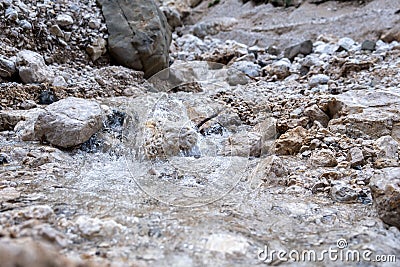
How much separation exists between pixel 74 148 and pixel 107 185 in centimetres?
66

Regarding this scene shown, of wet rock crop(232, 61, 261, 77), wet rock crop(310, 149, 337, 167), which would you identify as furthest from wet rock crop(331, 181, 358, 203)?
wet rock crop(232, 61, 261, 77)

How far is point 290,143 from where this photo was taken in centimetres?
279

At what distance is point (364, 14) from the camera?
7.94 meters

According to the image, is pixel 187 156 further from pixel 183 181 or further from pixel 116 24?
pixel 116 24

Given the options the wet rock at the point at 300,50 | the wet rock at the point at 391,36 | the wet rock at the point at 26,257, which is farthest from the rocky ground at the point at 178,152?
the wet rock at the point at 391,36

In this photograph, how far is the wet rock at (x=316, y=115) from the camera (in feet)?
10.6

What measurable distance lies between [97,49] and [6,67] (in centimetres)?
110

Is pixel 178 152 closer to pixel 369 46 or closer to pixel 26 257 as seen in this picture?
pixel 26 257

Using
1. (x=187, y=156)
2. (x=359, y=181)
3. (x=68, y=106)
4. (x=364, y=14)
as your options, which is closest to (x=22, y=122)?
(x=68, y=106)

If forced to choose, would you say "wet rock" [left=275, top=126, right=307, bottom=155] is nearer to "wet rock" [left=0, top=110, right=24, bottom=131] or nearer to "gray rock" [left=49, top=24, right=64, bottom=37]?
"wet rock" [left=0, top=110, right=24, bottom=131]

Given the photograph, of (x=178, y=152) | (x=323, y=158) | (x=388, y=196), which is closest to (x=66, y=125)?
(x=178, y=152)

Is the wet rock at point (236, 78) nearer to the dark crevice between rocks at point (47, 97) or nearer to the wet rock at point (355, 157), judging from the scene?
the dark crevice between rocks at point (47, 97)

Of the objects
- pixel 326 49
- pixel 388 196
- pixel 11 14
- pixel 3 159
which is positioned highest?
pixel 11 14

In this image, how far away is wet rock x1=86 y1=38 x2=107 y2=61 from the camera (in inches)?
166
